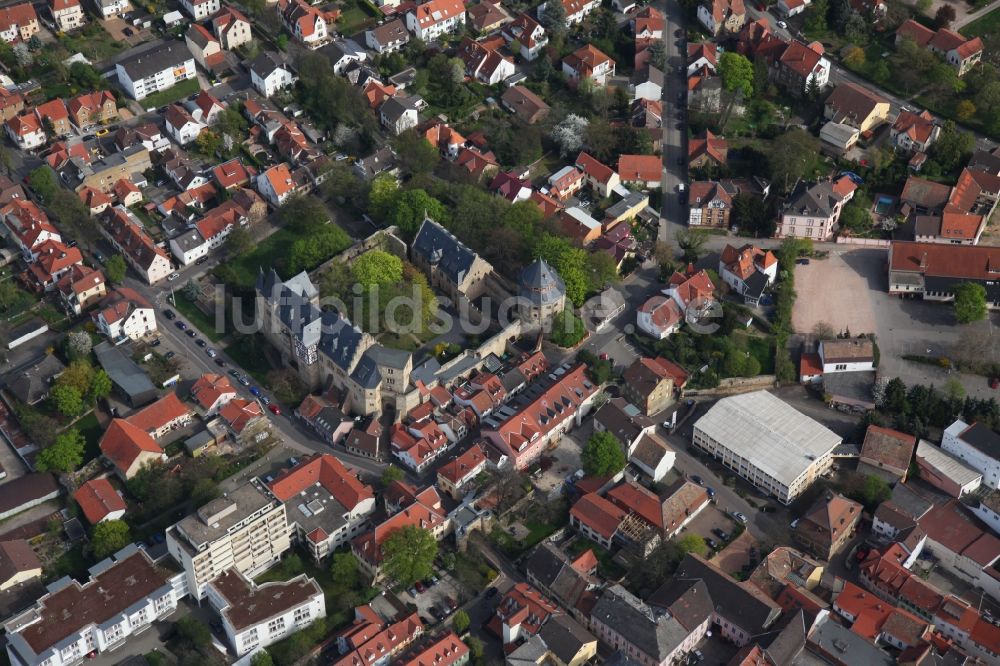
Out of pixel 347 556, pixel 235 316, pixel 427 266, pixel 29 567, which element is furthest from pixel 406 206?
pixel 29 567

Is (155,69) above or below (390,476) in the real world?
above

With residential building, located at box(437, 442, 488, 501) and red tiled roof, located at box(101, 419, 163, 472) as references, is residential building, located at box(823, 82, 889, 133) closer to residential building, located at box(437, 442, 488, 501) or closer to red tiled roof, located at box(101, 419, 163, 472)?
residential building, located at box(437, 442, 488, 501)

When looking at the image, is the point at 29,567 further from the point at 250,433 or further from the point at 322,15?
the point at 322,15

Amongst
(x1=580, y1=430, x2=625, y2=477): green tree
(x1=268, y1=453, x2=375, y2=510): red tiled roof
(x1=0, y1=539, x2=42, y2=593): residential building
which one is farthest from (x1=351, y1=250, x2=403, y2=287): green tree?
(x1=0, y1=539, x2=42, y2=593): residential building

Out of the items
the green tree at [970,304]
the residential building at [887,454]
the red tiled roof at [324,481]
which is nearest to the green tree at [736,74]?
the green tree at [970,304]

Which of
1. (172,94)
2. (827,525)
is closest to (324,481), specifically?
(827,525)

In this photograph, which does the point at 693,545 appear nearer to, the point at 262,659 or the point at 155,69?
the point at 262,659
